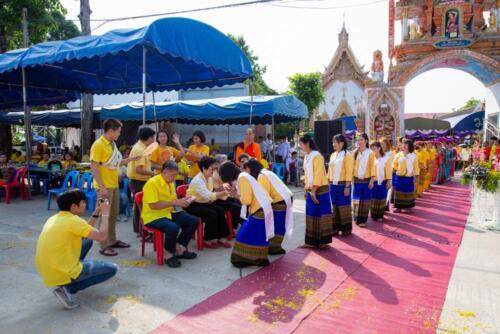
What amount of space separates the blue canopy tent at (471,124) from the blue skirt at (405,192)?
62.0 ft

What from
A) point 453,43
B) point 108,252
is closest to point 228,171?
point 108,252

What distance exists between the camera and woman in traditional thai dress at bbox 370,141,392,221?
662 centimetres

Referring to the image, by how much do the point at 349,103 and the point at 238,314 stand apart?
31.6 meters

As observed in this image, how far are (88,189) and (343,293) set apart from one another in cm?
495

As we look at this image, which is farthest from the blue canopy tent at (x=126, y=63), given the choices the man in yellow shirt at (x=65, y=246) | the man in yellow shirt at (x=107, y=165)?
the man in yellow shirt at (x=65, y=246)

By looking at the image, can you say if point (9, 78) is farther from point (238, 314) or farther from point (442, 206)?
point (442, 206)

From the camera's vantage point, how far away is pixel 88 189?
673 centimetres

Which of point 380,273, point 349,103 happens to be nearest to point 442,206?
point 380,273

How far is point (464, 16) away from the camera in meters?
18.2

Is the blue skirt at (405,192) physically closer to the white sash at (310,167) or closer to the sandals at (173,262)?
the white sash at (310,167)

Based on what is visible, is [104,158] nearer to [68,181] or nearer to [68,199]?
[68,199]

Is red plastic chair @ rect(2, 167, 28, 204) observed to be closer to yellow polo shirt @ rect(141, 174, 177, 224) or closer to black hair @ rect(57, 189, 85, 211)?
yellow polo shirt @ rect(141, 174, 177, 224)

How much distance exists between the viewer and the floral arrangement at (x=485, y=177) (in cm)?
604

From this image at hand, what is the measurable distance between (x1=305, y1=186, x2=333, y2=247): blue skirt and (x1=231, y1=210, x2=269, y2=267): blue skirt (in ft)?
3.17
